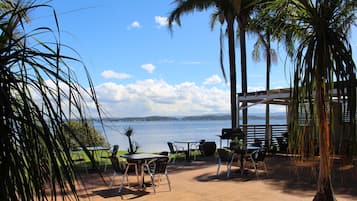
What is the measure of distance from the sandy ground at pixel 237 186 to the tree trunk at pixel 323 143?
1.75ft

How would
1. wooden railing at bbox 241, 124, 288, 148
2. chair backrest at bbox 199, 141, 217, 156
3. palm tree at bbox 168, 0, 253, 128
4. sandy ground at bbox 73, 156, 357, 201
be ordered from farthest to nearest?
palm tree at bbox 168, 0, 253, 128 → wooden railing at bbox 241, 124, 288, 148 → chair backrest at bbox 199, 141, 217, 156 → sandy ground at bbox 73, 156, 357, 201

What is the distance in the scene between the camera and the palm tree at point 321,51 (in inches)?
165

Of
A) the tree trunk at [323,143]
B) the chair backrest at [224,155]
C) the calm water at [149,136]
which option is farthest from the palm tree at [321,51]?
the chair backrest at [224,155]

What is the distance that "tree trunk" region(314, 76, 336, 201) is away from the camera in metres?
4.69

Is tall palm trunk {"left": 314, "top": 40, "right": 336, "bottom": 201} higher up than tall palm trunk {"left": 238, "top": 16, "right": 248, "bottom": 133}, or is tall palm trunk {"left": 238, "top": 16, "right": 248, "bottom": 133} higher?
tall palm trunk {"left": 238, "top": 16, "right": 248, "bottom": 133}

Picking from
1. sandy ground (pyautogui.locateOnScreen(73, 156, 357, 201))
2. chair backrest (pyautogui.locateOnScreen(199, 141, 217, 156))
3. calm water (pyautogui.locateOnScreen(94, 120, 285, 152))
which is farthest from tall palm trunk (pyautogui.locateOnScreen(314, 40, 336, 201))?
chair backrest (pyautogui.locateOnScreen(199, 141, 217, 156))

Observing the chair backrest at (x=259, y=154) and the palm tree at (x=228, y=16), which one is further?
the palm tree at (x=228, y=16)

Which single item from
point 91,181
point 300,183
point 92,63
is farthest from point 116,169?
point 92,63

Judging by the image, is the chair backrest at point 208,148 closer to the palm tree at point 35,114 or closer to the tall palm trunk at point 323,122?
the tall palm trunk at point 323,122

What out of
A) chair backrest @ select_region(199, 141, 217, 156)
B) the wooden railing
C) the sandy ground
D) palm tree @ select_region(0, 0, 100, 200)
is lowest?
the sandy ground

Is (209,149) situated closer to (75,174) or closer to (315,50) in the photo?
(315,50)

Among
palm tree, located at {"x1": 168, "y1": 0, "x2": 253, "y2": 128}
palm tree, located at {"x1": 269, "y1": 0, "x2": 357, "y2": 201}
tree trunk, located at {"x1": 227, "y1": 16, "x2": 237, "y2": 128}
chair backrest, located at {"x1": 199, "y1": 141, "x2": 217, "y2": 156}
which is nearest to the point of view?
palm tree, located at {"x1": 269, "y1": 0, "x2": 357, "y2": 201}

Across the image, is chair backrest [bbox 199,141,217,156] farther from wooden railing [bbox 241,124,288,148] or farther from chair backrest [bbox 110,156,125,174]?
chair backrest [bbox 110,156,125,174]

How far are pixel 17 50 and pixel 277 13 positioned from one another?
3.89m
